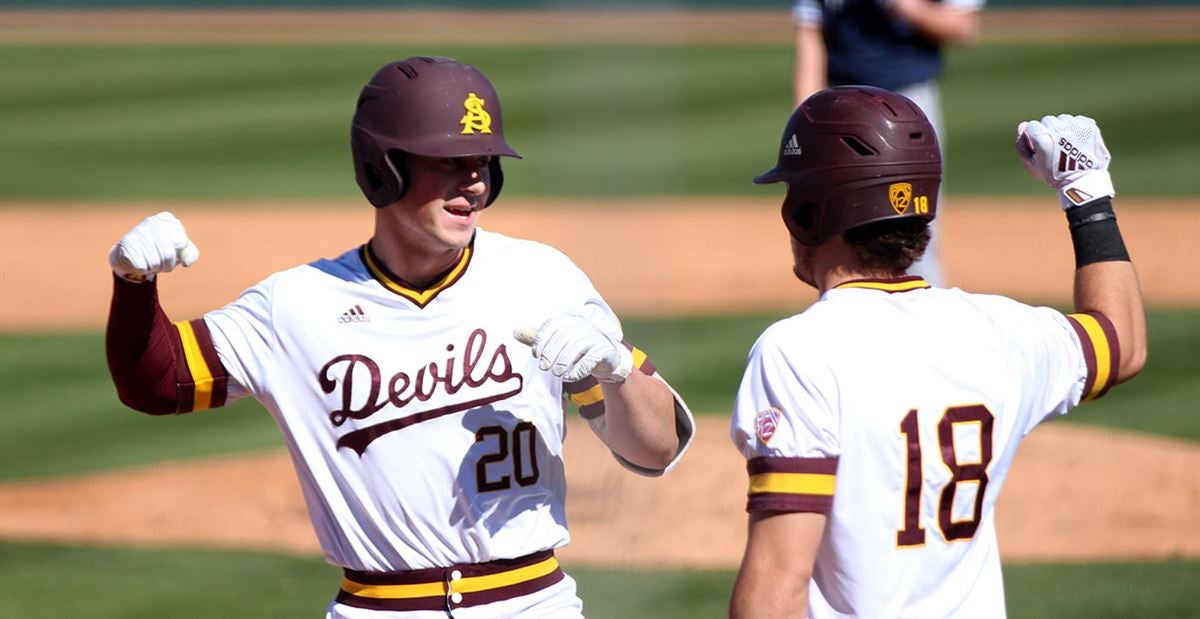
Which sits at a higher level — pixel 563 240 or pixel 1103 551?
pixel 563 240

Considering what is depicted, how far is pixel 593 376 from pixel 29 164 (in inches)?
578

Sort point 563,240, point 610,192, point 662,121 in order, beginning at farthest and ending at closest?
point 662,121 < point 563,240 < point 610,192

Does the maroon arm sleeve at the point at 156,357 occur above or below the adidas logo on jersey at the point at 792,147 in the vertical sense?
below

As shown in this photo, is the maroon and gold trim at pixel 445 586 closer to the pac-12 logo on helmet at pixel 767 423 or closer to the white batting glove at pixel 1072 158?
the pac-12 logo on helmet at pixel 767 423

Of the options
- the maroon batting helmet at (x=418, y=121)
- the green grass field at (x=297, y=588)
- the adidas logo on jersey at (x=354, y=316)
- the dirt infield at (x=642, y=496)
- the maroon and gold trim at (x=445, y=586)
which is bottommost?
the green grass field at (x=297, y=588)

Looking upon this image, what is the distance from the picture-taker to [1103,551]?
5.97 meters

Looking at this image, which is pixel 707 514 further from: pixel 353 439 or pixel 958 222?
pixel 958 222

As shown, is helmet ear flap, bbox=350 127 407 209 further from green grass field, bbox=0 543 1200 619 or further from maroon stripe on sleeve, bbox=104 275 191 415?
green grass field, bbox=0 543 1200 619

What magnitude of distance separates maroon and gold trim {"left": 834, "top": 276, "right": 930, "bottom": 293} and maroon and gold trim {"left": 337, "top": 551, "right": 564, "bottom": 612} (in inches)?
39.0

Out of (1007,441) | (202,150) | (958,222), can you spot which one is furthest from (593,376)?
(202,150)

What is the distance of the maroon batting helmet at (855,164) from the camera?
2.72 metres

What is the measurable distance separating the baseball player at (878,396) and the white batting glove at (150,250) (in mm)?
1225

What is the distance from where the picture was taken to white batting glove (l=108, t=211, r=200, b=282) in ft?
10.1

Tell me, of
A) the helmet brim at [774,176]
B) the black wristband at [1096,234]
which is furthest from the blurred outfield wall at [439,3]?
the helmet brim at [774,176]
